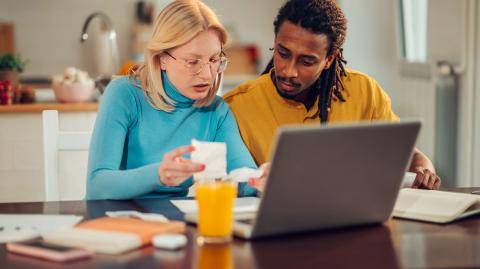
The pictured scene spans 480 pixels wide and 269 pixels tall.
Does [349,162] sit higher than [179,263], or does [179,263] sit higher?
[349,162]

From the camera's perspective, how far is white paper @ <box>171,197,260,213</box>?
1646 millimetres

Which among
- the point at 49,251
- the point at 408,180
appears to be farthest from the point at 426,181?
the point at 49,251

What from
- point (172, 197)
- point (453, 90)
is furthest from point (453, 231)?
point (453, 90)

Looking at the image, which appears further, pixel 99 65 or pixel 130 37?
pixel 130 37

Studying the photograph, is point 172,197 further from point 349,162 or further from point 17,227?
point 349,162

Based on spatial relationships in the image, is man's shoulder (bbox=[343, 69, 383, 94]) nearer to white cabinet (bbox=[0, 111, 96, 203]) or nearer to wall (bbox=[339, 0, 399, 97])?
white cabinet (bbox=[0, 111, 96, 203])

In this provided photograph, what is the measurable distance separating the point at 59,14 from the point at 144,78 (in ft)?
14.3

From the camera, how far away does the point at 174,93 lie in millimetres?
2025

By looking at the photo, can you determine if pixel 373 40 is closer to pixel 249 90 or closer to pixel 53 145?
pixel 249 90

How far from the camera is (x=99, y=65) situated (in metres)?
5.20

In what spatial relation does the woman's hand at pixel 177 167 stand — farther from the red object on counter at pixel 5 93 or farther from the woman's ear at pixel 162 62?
the red object on counter at pixel 5 93

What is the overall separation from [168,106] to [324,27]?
458 millimetres

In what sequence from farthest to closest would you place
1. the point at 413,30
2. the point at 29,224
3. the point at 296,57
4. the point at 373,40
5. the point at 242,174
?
the point at 373,40 → the point at 413,30 → the point at 296,57 → the point at 242,174 → the point at 29,224

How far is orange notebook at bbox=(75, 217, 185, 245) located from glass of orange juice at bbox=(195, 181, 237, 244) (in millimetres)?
81
